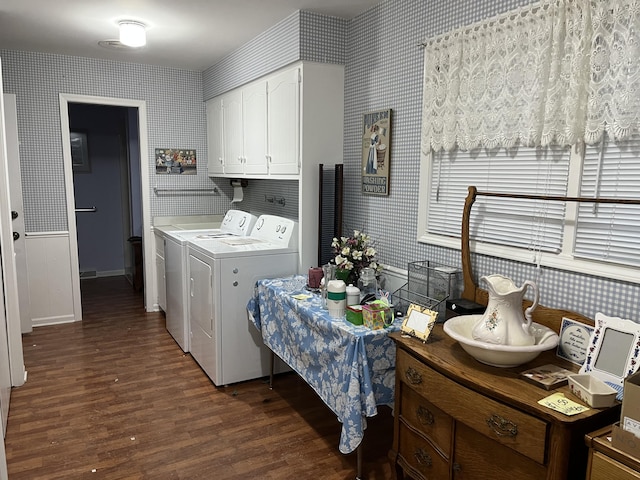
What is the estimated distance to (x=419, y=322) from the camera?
1.94 meters

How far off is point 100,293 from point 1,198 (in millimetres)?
2692

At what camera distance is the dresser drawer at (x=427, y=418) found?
1732mm

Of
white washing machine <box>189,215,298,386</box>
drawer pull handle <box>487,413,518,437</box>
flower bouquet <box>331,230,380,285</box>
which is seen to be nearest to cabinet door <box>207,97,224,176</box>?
white washing machine <box>189,215,298,386</box>

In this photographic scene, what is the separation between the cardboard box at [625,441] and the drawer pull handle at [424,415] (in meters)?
0.69

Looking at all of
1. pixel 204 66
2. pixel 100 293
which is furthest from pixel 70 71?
pixel 100 293

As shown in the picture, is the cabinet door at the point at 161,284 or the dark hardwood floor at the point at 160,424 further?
the cabinet door at the point at 161,284

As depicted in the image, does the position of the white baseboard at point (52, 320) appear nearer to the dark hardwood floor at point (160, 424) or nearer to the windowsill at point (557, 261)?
the dark hardwood floor at point (160, 424)

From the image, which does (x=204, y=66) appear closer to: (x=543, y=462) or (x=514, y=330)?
(x=514, y=330)

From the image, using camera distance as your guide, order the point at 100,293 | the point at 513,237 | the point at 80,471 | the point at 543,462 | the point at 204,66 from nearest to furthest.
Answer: the point at 543,462 → the point at 513,237 → the point at 80,471 → the point at 204,66 → the point at 100,293

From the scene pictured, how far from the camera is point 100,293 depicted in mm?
5414

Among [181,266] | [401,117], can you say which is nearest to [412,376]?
[401,117]

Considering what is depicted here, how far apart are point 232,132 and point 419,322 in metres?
2.74

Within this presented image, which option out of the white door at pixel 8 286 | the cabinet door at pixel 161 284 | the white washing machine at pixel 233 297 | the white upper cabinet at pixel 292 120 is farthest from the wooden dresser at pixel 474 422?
the cabinet door at pixel 161 284

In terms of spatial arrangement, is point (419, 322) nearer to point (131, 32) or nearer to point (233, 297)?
point (233, 297)
